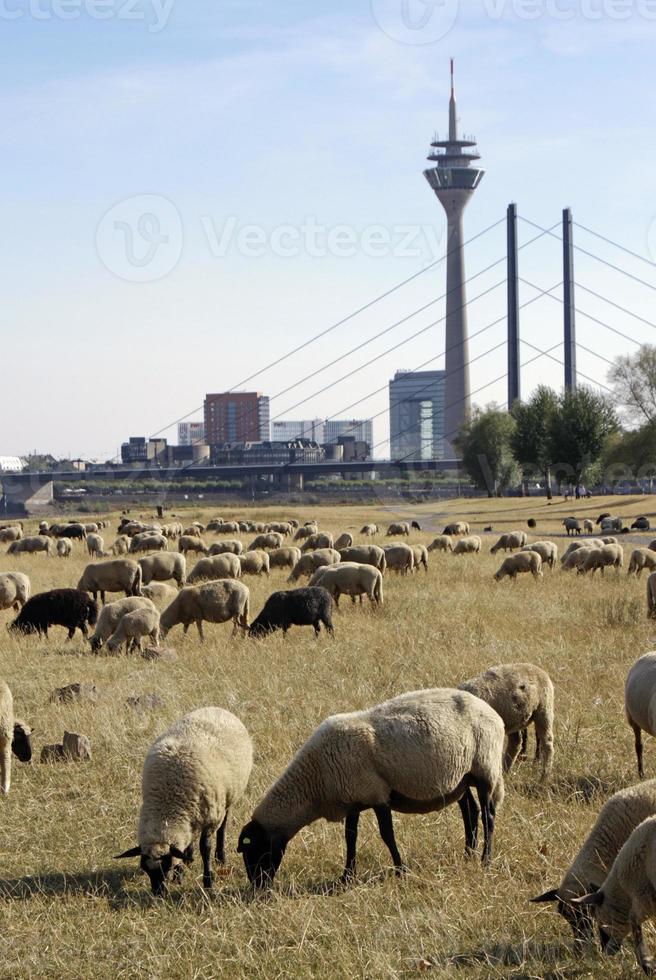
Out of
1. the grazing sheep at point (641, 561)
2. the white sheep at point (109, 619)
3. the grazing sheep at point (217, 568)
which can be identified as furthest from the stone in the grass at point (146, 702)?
the grazing sheep at point (641, 561)

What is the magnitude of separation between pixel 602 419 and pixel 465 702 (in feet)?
244

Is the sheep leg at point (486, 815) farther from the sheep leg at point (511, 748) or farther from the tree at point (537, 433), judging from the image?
the tree at point (537, 433)

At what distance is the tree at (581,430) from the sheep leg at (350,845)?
7369cm

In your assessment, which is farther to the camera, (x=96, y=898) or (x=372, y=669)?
(x=372, y=669)

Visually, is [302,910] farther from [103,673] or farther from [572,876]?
[103,673]

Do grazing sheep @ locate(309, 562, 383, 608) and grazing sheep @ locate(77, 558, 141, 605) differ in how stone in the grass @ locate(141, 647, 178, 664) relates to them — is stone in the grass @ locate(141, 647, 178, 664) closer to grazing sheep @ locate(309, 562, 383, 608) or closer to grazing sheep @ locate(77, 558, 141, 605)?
grazing sheep @ locate(309, 562, 383, 608)

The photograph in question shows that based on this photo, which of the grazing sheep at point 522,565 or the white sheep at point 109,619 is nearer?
the white sheep at point 109,619

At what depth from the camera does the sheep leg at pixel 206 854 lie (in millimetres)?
7523

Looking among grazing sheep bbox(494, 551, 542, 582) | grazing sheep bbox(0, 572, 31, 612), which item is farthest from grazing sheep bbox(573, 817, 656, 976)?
grazing sheep bbox(494, 551, 542, 582)

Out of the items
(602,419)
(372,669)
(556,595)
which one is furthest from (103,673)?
(602,419)

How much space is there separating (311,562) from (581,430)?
5703 centimetres

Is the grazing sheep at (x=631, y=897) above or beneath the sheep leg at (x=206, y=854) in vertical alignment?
above

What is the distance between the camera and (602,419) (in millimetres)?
79562

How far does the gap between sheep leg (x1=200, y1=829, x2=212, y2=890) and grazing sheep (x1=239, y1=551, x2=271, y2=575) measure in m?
18.9
